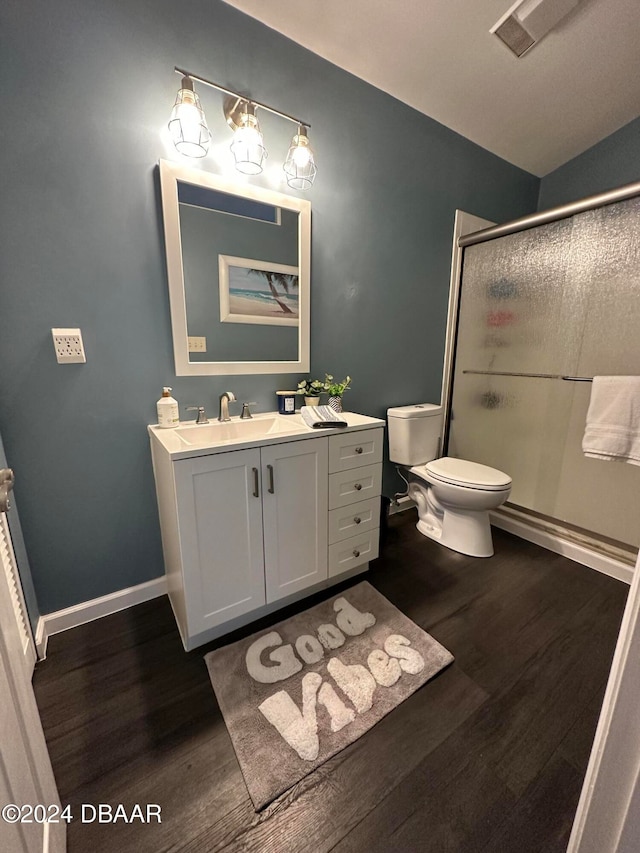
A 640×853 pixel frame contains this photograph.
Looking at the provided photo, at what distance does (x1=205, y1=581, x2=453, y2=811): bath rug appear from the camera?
3.20 feet

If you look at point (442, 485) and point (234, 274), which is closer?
point (234, 274)

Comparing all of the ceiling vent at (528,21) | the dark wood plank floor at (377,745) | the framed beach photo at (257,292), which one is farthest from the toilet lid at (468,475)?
the ceiling vent at (528,21)

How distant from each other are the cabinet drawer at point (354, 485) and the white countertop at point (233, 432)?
214 millimetres

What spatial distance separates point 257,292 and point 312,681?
5.39 feet

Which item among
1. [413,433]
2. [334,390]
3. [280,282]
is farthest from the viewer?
[413,433]

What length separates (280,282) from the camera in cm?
164

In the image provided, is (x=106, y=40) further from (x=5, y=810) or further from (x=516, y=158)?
(x=516, y=158)

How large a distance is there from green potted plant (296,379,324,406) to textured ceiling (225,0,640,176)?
154 centimetres

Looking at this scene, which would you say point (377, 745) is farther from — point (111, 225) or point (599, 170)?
point (599, 170)

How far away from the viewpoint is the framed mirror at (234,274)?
1.39 meters

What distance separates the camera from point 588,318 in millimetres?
1843

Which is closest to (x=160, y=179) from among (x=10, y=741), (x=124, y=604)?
(x=10, y=741)

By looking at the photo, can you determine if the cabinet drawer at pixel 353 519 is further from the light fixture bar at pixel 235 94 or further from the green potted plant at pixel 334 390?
the light fixture bar at pixel 235 94

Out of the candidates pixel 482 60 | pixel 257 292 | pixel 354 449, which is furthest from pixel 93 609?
pixel 482 60
